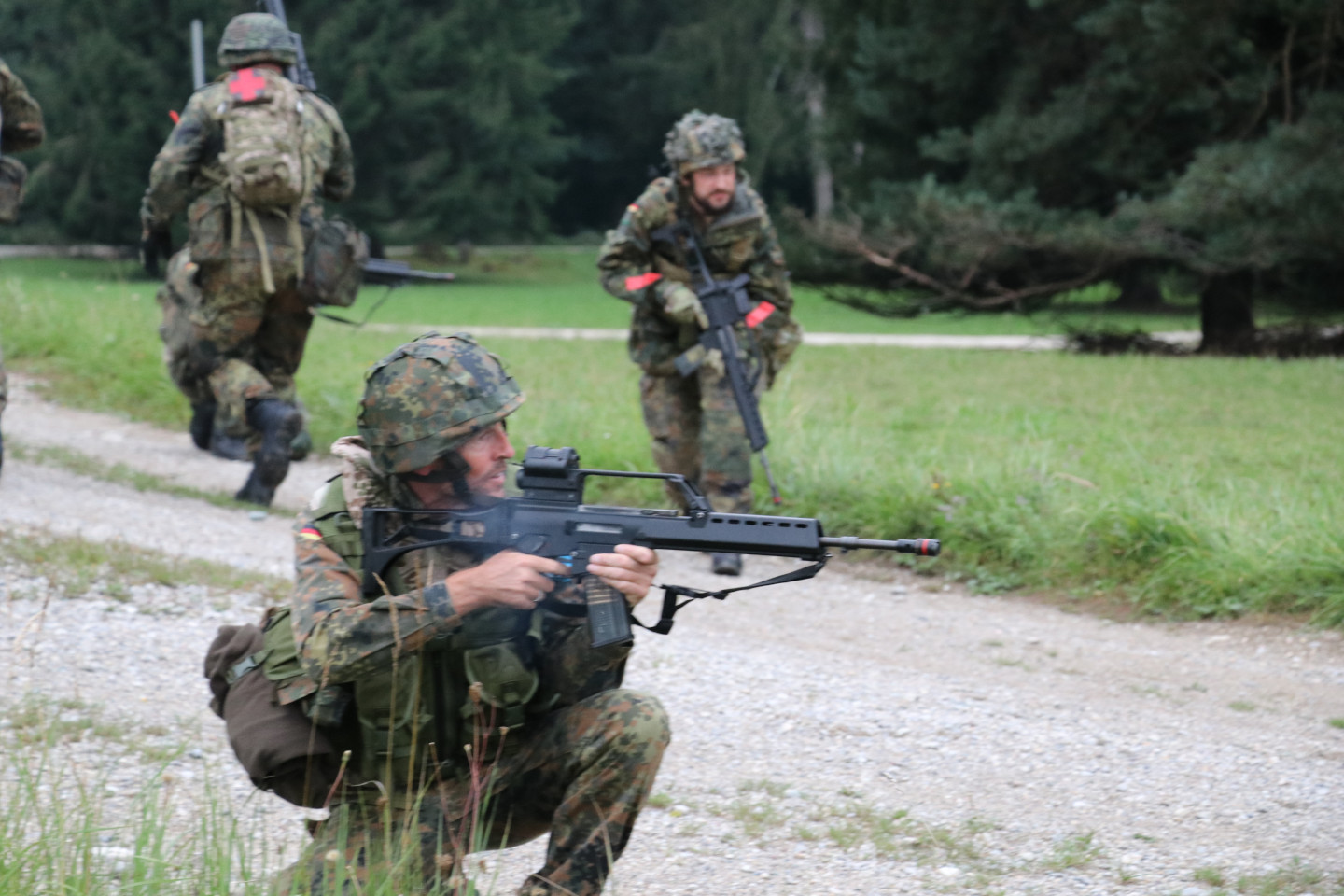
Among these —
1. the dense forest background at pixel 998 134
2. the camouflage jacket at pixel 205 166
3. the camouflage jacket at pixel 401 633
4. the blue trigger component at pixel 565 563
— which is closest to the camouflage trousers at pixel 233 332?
the camouflage jacket at pixel 205 166

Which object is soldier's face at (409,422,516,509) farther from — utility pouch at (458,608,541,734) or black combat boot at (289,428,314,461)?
black combat boot at (289,428,314,461)

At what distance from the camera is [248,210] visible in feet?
25.5

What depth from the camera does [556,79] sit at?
36000 mm

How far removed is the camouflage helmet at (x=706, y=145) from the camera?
6.99 m

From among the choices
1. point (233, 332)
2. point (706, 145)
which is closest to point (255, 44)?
point (233, 332)

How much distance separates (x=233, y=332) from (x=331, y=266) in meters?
0.61

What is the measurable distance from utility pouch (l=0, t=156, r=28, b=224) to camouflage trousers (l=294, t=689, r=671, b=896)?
196 inches

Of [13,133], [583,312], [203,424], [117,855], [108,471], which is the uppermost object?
[13,133]

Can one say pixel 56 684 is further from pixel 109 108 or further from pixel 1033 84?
pixel 109 108

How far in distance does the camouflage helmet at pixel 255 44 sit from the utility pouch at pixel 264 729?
190 inches

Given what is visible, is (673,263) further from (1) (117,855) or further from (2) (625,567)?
(1) (117,855)

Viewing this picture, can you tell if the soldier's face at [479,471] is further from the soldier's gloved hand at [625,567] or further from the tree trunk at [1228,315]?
the tree trunk at [1228,315]

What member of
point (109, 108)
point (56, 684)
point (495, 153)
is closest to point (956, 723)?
point (56, 684)

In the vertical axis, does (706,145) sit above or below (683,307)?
above
